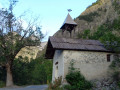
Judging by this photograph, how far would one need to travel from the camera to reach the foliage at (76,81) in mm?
14047

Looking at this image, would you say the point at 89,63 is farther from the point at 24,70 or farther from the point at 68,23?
the point at 24,70

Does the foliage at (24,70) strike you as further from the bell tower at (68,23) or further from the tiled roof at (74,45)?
the tiled roof at (74,45)

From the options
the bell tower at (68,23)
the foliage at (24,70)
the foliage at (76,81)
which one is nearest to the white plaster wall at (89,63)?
the foliage at (76,81)

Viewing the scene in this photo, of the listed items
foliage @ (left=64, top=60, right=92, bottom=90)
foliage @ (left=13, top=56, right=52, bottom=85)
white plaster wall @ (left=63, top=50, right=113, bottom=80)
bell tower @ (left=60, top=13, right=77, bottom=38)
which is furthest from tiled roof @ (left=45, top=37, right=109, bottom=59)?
foliage @ (left=13, top=56, right=52, bottom=85)

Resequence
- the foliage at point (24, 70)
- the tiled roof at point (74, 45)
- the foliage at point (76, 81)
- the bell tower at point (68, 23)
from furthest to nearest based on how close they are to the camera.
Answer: the foliage at point (24, 70)
the bell tower at point (68, 23)
the tiled roof at point (74, 45)
the foliage at point (76, 81)

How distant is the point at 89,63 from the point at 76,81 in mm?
2292

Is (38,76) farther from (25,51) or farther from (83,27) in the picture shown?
(83,27)

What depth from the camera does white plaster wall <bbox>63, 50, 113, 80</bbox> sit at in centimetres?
1541

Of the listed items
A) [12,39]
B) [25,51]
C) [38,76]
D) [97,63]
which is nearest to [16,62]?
[25,51]

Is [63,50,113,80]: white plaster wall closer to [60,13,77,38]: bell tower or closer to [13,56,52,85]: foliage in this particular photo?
[60,13,77,38]: bell tower

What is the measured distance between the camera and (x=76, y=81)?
1452 centimetres

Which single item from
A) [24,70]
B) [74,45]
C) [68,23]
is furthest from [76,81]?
[24,70]

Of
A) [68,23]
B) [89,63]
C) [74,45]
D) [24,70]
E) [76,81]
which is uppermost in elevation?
[68,23]

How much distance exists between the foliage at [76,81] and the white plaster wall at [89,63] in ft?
2.08
